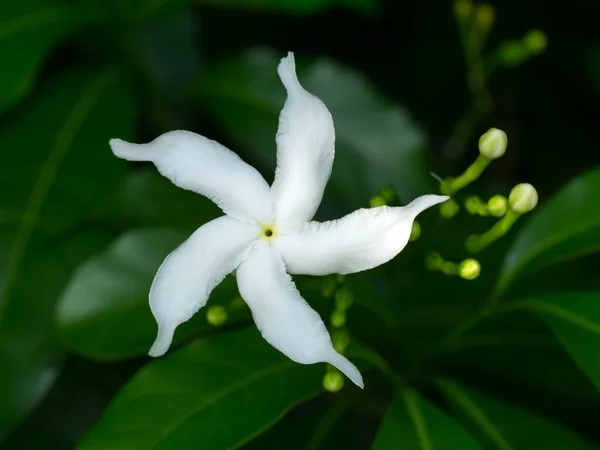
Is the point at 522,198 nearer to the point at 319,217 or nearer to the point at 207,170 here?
the point at 207,170

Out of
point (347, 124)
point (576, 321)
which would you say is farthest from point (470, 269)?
point (347, 124)

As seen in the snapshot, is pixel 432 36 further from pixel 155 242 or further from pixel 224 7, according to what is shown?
pixel 155 242

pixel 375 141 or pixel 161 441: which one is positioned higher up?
pixel 375 141

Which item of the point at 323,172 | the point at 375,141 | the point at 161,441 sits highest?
the point at 375,141

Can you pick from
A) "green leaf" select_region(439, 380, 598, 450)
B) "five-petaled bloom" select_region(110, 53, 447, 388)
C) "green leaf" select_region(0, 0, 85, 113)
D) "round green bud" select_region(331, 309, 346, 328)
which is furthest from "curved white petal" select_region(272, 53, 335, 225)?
"green leaf" select_region(0, 0, 85, 113)

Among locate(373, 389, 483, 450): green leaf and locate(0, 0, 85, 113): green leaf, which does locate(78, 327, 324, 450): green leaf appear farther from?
locate(0, 0, 85, 113): green leaf

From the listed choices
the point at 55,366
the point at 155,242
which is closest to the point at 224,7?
the point at 155,242

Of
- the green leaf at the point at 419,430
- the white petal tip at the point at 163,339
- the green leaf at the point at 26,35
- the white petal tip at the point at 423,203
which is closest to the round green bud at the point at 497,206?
the white petal tip at the point at 423,203

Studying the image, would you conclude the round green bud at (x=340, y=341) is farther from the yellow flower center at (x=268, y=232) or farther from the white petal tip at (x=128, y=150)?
the white petal tip at (x=128, y=150)
